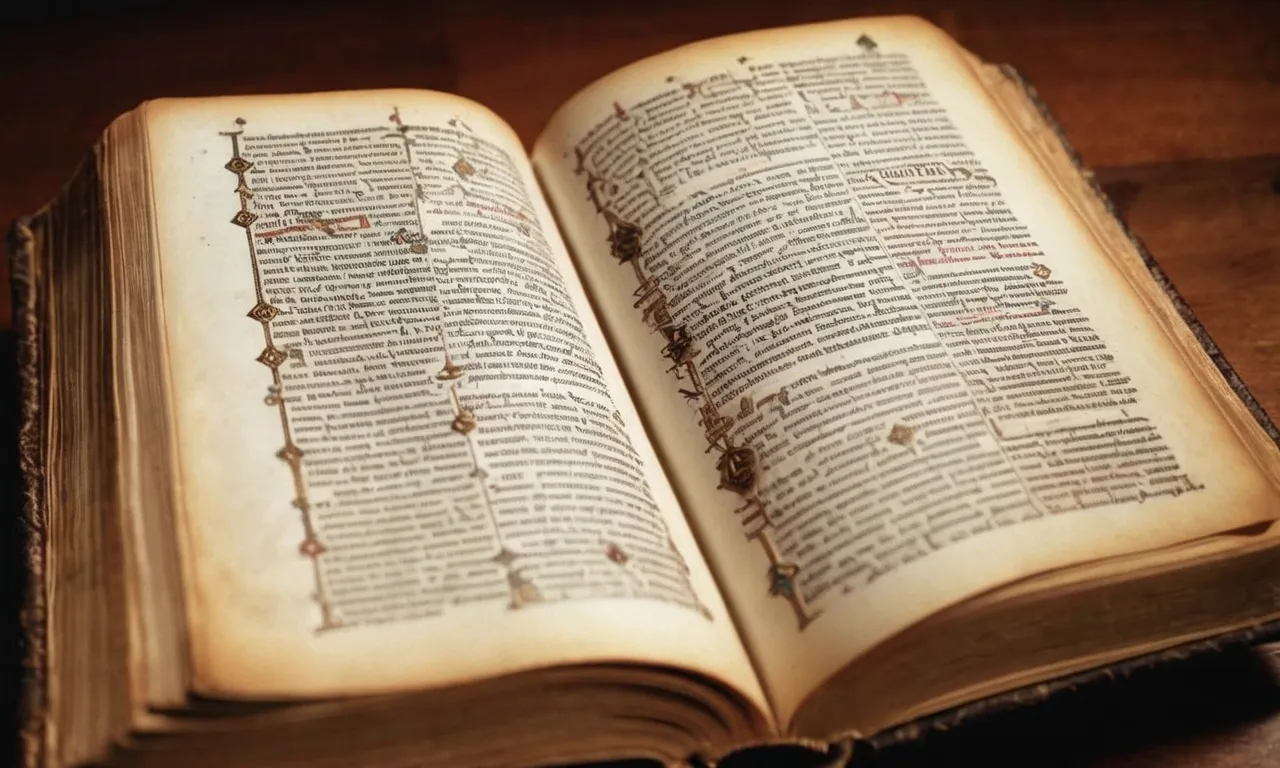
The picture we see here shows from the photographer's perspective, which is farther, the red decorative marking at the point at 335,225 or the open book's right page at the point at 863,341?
the red decorative marking at the point at 335,225

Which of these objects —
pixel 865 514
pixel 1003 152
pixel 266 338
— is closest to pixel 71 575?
pixel 266 338

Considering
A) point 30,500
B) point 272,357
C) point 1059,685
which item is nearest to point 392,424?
point 272,357

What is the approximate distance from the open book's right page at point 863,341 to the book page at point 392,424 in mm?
43

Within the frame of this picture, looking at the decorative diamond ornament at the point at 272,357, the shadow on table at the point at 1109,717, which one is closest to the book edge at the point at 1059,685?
the shadow on table at the point at 1109,717

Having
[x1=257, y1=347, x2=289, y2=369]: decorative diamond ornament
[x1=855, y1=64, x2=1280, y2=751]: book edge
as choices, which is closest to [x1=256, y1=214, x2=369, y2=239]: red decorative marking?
[x1=257, y1=347, x2=289, y2=369]: decorative diamond ornament

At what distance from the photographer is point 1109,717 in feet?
2.44

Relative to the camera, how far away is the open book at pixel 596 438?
625 mm

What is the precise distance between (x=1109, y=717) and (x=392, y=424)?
45 cm

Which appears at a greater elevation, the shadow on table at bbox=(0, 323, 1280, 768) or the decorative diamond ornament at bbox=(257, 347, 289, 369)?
the decorative diamond ornament at bbox=(257, 347, 289, 369)

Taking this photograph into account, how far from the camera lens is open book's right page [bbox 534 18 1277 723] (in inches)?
27.1

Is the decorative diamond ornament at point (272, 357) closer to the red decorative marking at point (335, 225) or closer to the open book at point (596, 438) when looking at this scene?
the open book at point (596, 438)

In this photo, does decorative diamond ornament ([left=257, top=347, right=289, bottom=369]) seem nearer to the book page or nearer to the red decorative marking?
the book page

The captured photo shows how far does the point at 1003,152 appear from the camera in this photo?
92 centimetres

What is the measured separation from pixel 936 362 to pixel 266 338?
0.39 m
